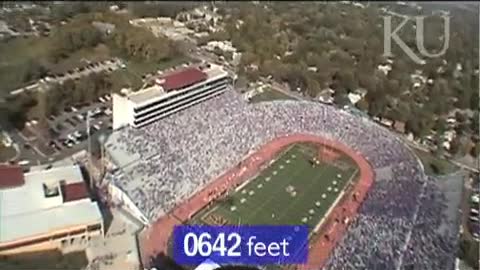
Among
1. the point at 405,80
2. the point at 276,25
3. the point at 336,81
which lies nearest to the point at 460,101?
the point at 405,80

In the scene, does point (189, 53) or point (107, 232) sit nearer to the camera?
point (107, 232)

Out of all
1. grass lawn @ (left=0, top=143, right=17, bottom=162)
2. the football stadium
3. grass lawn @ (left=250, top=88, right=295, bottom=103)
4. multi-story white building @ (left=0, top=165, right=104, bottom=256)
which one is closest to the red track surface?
the football stadium

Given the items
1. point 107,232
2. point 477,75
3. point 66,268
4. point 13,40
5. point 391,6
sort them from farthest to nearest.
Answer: point 391,6, point 477,75, point 13,40, point 107,232, point 66,268

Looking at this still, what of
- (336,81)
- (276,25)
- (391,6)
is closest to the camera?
(336,81)

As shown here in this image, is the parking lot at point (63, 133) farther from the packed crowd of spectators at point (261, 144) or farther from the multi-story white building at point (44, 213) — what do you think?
the multi-story white building at point (44, 213)

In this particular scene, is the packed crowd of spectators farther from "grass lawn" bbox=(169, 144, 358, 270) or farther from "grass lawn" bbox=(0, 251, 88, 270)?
"grass lawn" bbox=(0, 251, 88, 270)

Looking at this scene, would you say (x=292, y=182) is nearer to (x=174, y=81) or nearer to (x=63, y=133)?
(x=174, y=81)

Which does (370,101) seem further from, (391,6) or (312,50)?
(391,6)
